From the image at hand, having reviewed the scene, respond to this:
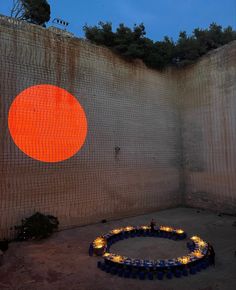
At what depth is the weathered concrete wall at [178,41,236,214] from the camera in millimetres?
8914

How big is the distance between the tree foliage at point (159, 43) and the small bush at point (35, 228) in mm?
6099

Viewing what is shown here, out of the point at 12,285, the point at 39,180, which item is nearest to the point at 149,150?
the point at 39,180

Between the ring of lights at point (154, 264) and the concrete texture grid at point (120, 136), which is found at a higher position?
the concrete texture grid at point (120, 136)

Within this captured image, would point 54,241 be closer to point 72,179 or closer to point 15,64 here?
point 72,179

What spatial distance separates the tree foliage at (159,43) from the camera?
8.96 meters

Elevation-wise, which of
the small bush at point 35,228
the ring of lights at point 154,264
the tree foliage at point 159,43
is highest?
the tree foliage at point 159,43

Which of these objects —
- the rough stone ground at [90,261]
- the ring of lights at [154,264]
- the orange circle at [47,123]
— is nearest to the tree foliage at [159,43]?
the orange circle at [47,123]

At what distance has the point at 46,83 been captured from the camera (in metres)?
7.41

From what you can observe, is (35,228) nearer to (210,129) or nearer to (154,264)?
(154,264)

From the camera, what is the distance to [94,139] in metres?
8.26

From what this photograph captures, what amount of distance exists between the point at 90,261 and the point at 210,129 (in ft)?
22.1

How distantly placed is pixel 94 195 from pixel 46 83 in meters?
3.73

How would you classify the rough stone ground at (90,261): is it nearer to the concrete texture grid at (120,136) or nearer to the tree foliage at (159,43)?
the concrete texture grid at (120,136)

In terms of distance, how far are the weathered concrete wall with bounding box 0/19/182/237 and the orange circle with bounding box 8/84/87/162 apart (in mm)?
187
